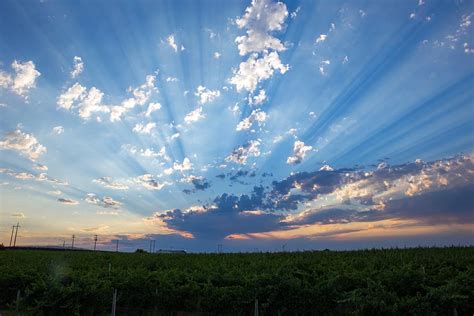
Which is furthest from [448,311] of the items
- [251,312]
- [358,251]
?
[358,251]

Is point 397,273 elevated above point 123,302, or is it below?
above

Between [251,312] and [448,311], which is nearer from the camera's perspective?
[448,311]

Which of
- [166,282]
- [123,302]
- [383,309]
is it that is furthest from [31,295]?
[383,309]

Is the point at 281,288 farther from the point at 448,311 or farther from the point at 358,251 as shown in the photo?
the point at 358,251

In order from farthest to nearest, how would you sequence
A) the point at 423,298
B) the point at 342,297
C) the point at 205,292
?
the point at 205,292, the point at 342,297, the point at 423,298

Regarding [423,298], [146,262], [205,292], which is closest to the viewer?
[423,298]

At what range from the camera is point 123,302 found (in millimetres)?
21406

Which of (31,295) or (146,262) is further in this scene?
(146,262)

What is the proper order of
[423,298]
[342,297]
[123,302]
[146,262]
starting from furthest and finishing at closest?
1. [146,262]
2. [123,302]
3. [342,297]
4. [423,298]

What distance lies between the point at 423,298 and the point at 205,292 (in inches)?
376

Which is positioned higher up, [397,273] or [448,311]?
[397,273]

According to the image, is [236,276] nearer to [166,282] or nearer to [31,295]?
[166,282]

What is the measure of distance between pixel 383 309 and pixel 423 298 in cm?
155

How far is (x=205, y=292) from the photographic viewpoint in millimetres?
19672
